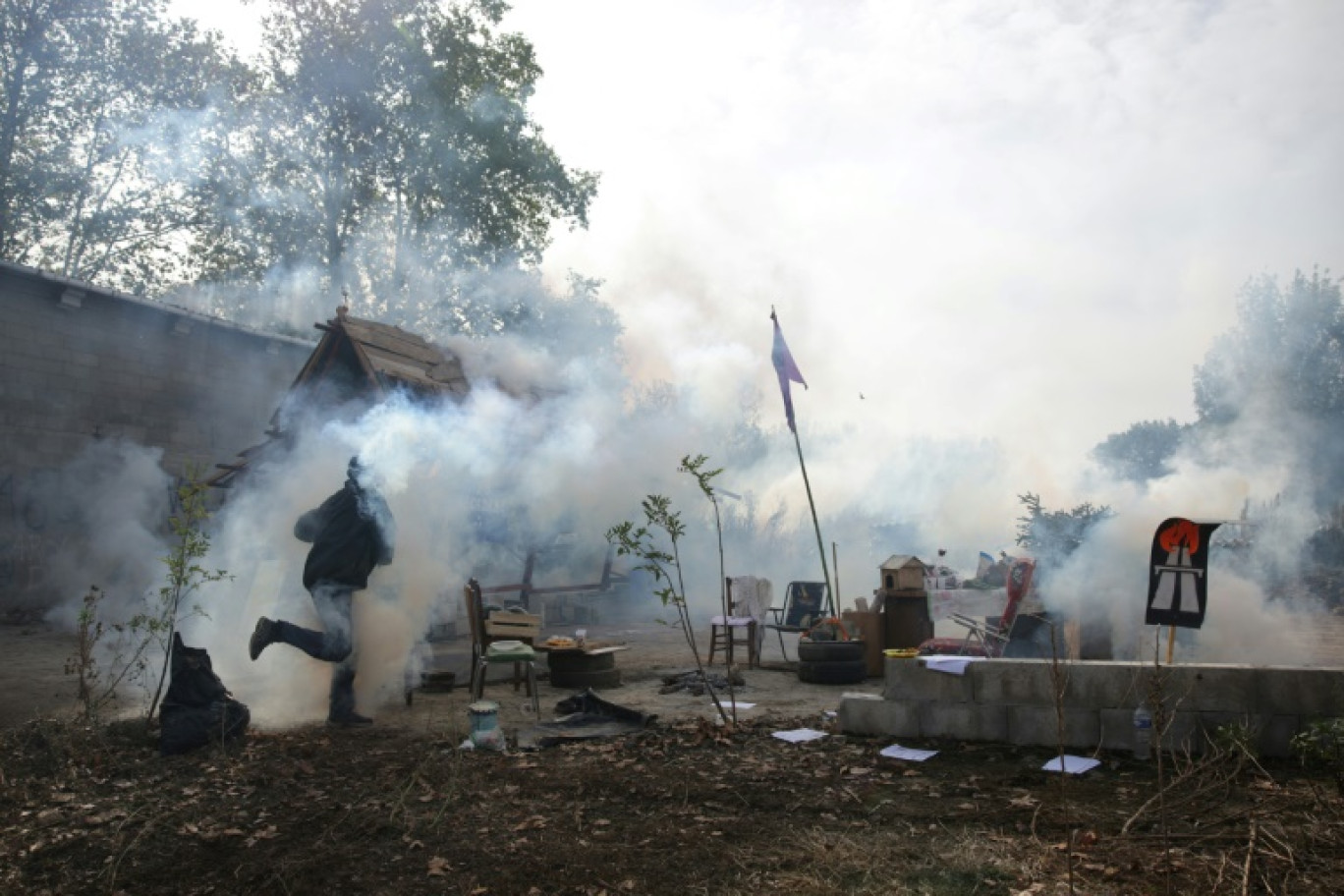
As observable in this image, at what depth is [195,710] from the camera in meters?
6.95

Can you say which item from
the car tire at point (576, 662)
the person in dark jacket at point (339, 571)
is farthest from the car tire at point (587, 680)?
the person in dark jacket at point (339, 571)

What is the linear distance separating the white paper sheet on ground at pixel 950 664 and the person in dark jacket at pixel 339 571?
4.95 m

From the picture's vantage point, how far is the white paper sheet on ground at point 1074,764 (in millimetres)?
6055

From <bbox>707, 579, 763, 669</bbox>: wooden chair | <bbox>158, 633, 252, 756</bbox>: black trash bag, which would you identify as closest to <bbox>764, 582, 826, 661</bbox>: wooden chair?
<bbox>707, 579, 763, 669</bbox>: wooden chair

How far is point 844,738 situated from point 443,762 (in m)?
3.20

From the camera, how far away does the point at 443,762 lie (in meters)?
6.53

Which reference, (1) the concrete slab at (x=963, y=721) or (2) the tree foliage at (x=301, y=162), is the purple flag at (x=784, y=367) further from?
(2) the tree foliage at (x=301, y=162)

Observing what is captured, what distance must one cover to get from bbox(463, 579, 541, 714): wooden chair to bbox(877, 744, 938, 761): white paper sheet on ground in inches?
138

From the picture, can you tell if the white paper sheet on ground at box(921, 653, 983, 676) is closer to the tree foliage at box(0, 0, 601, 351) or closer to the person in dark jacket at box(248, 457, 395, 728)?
the person in dark jacket at box(248, 457, 395, 728)

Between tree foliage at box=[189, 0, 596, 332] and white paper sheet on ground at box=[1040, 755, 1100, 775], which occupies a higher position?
tree foliage at box=[189, 0, 596, 332]

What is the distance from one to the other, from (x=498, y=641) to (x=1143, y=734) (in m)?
6.51

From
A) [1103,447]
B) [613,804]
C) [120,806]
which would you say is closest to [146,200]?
[120,806]

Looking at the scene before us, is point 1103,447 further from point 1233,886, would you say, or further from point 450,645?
point 1233,886

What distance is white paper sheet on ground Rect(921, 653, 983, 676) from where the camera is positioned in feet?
22.9
